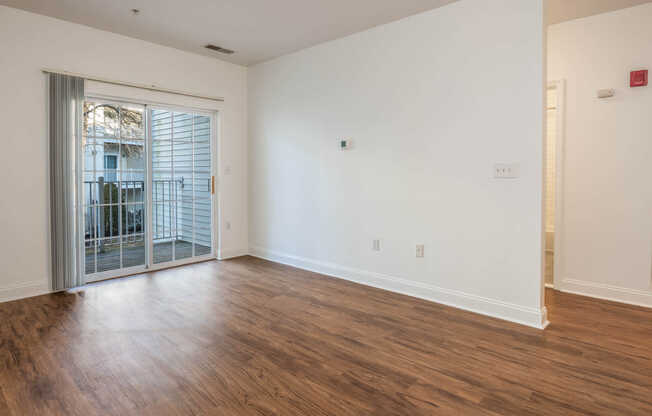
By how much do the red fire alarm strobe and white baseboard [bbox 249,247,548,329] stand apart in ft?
7.46

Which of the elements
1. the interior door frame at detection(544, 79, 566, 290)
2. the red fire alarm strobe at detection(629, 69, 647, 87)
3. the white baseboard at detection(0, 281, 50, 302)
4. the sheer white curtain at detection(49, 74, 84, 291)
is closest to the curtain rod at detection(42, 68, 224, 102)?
the sheer white curtain at detection(49, 74, 84, 291)

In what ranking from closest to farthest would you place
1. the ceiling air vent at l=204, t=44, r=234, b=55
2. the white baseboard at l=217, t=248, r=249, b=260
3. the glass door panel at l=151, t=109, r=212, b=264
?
the ceiling air vent at l=204, t=44, r=234, b=55 → the glass door panel at l=151, t=109, r=212, b=264 → the white baseboard at l=217, t=248, r=249, b=260

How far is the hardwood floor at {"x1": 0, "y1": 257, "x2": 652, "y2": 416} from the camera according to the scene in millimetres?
2035

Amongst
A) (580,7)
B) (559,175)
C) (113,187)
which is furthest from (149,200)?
(580,7)

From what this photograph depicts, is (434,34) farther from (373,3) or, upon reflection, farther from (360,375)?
(360,375)

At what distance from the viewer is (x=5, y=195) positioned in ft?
12.0

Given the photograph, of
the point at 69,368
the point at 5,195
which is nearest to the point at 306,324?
the point at 69,368

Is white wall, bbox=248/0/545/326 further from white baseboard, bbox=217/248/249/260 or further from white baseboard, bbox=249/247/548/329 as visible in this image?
white baseboard, bbox=217/248/249/260

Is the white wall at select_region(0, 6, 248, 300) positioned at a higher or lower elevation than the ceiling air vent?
lower

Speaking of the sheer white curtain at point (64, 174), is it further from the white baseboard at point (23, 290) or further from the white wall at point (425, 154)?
the white wall at point (425, 154)

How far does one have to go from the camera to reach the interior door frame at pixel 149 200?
4055 mm

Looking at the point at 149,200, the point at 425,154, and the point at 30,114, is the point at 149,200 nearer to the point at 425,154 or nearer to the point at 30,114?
the point at 30,114

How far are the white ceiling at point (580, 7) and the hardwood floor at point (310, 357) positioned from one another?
2.80 metres

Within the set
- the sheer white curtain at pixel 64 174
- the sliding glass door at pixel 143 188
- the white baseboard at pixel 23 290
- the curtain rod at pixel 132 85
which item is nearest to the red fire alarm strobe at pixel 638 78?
the curtain rod at pixel 132 85
